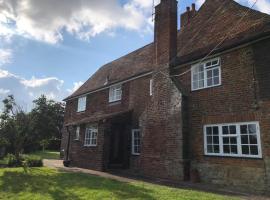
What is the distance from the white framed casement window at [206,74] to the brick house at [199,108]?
1.9 inches

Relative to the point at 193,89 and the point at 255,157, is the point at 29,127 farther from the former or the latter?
the point at 255,157

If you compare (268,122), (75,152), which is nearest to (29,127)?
(75,152)

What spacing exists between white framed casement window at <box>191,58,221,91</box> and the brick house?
0.16 ft

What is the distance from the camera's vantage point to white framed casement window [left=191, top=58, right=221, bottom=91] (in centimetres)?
1245

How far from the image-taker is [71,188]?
32.2 ft

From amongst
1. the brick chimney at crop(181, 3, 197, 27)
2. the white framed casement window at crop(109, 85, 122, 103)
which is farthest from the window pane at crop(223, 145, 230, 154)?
the brick chimney at crop(181, 3, 197, 27)

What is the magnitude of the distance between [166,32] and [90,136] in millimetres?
8916

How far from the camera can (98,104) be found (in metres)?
21.6

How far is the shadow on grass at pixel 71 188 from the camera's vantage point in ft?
28.2

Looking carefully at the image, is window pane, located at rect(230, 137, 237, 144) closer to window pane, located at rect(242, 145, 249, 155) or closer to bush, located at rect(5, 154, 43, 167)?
window pane, located at rect(242, 145, 249, 155)

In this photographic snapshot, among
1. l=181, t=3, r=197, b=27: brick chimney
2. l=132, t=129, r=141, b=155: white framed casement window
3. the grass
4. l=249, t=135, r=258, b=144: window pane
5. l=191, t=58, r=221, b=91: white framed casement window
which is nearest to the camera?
the grass

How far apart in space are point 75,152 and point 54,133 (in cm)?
3639

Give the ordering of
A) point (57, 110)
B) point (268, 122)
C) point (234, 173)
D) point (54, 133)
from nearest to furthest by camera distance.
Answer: point (268, 122) → point (234, 173) → point (54, 133) → point (57, 110)

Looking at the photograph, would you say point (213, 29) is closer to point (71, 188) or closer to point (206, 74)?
point (206, 74)
